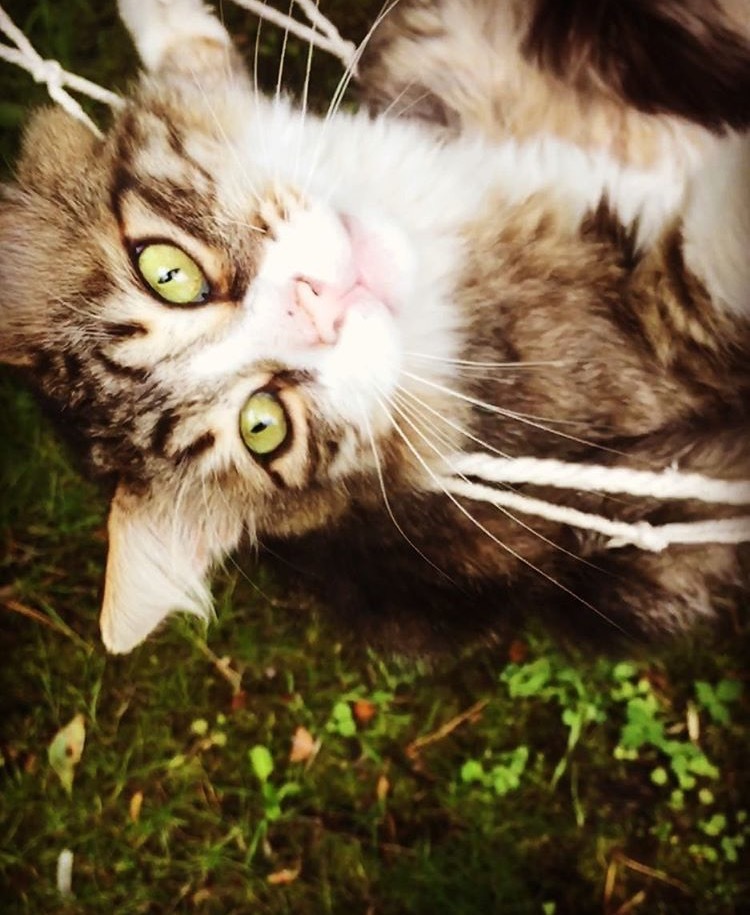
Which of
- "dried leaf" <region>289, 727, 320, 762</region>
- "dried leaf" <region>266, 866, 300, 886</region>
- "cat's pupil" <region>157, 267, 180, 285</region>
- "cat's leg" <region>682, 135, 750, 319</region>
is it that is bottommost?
"dried leaf" <region>266, 866, 300, 886</region>

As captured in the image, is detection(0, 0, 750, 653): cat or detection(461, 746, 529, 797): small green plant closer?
detection(0, 0, 750, 653): cat

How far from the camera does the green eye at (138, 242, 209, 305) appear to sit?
72 centimetres

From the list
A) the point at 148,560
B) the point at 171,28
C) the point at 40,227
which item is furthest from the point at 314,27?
the point at 148,560

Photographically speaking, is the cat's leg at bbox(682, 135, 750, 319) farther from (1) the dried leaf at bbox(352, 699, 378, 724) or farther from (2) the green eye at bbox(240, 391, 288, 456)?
(1) the dried leaf at bbox(352, 699, 378, 724)

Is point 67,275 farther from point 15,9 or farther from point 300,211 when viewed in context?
point 15,9

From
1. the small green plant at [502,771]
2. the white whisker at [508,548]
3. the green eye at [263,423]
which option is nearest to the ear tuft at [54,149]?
the green eye at [263,423]

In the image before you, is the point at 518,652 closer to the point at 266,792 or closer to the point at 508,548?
the point at 508,548

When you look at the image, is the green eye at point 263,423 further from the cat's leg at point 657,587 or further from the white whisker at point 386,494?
A: the cat's leg at point 657,587

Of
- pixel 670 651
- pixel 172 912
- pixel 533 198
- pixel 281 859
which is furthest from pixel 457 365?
pixel 172 912

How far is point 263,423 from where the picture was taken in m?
0.76

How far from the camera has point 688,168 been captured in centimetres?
80

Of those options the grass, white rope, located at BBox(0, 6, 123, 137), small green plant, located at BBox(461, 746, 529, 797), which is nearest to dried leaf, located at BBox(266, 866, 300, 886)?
the grass

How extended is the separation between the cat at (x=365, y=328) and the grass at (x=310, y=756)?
16cm

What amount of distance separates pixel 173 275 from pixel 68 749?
0.68 m
